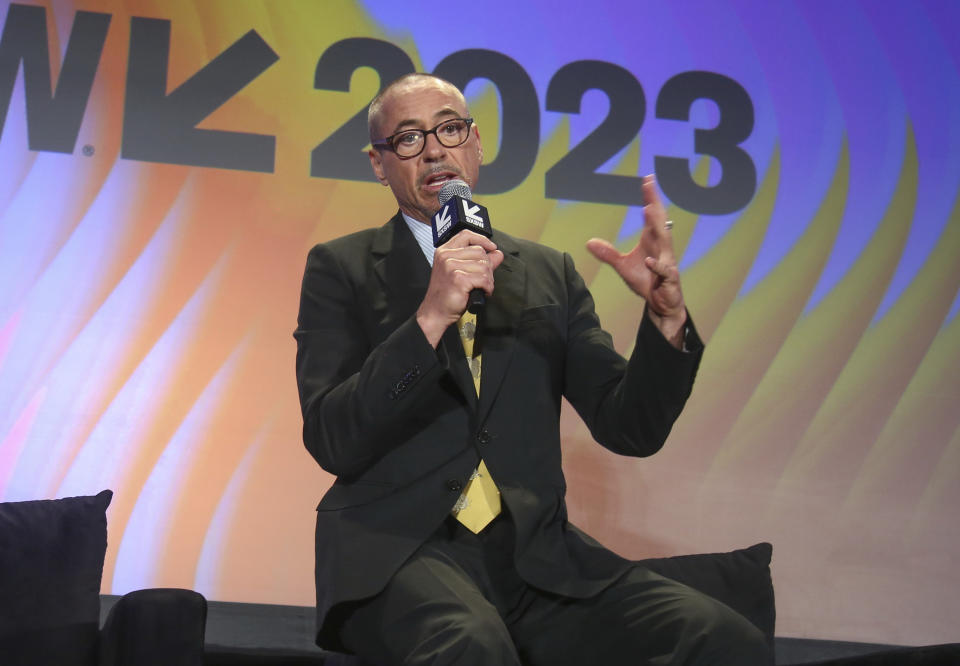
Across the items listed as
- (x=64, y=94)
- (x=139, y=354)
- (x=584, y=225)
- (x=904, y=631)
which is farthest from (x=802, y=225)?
(x=64, y=94)

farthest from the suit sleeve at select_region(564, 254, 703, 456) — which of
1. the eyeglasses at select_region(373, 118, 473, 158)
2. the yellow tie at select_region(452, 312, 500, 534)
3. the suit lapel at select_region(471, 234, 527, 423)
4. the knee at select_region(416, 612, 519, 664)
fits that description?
the knee at select_region(416, 612, 519, 664)

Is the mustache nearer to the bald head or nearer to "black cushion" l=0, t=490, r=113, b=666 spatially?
the bald head

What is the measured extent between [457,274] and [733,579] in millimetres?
1185

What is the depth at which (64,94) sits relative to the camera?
3.33 metres

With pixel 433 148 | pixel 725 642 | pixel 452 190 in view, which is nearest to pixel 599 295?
pixel 433 148

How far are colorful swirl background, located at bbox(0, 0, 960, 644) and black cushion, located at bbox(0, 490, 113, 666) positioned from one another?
1052mm

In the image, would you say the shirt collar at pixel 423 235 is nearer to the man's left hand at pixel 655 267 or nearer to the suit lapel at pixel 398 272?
the suit lapel at pixel 398 272

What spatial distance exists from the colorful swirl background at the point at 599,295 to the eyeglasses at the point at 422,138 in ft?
3.92

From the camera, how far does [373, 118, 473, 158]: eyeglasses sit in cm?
219

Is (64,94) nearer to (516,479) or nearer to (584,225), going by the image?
(584,225)

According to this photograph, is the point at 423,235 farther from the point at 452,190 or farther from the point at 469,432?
the point at 469,432

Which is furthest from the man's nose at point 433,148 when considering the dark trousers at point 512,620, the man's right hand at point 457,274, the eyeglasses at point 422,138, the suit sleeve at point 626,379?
the dark trousers at point 512,620

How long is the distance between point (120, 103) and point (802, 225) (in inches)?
94.0

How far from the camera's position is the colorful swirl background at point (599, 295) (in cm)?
326
